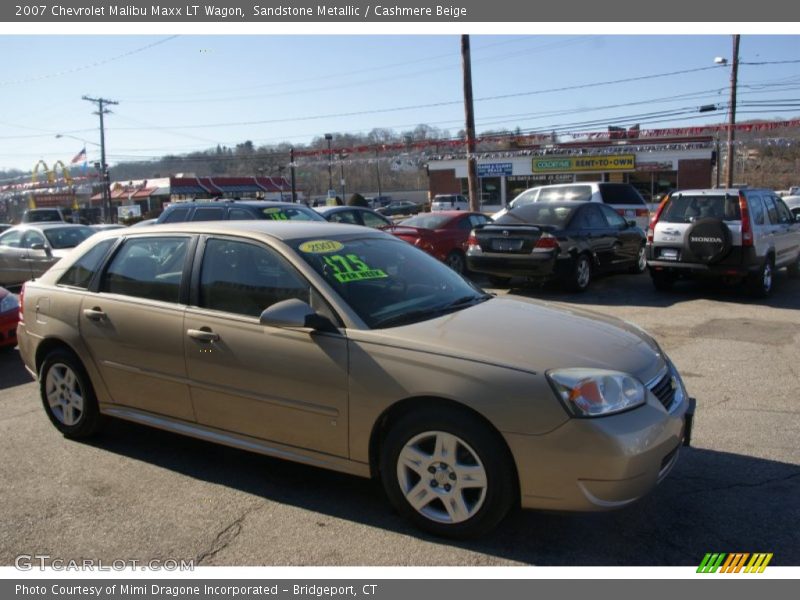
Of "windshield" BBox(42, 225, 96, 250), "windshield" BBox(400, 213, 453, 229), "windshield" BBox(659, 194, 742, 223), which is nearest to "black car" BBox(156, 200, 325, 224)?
"windshield" BBox(400, 213, 453, 229)

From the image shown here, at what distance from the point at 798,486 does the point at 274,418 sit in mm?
3130

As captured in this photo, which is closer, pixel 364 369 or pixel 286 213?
pixel 364 369

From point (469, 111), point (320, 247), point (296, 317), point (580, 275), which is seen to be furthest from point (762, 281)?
point (469, 111)

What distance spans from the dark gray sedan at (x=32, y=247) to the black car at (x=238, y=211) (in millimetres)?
2996

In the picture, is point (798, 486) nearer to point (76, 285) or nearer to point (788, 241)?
point (76, 285)

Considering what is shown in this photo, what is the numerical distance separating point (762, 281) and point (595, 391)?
28.4 feet

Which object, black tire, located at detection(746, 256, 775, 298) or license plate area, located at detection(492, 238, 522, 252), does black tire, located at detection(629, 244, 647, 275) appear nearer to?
black tire, located at detection(746, 256, 775, 298)

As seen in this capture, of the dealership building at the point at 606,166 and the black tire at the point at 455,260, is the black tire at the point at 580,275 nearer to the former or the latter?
the black tire at the point at 455,260

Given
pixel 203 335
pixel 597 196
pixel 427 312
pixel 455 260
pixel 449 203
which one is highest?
pixel 449 203

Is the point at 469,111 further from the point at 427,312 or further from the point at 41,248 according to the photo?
the point at 427,312

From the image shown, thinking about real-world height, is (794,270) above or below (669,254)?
below

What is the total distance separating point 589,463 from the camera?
10.1ft

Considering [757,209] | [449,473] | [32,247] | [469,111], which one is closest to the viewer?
[449,473]

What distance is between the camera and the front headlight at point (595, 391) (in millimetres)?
3133
